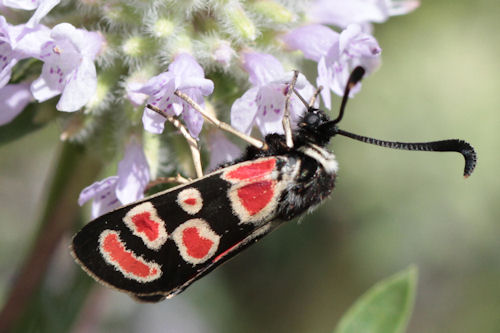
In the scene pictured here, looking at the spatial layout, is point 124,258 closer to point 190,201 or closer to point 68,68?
point 190,201

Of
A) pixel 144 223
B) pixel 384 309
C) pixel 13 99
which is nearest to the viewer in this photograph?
pixel 144 223

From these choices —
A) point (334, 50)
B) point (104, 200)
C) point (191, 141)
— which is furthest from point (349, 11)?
point (104, 200)

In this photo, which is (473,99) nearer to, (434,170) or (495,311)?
(434,170)

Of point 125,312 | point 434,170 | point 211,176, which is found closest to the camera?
point 211,176

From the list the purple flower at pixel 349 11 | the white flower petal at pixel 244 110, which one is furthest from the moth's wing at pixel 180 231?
the purple flower at pixel 349 11

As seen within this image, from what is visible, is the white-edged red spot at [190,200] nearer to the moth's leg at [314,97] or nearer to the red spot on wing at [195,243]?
the red spot on wing at [195,243]

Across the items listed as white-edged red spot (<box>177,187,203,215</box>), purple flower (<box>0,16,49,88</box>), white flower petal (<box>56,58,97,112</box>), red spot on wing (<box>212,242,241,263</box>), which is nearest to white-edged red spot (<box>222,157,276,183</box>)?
white-edged red spot (<box>177,187,203,215</box>)

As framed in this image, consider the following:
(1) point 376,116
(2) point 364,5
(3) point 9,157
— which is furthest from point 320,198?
(3) point 9,157
